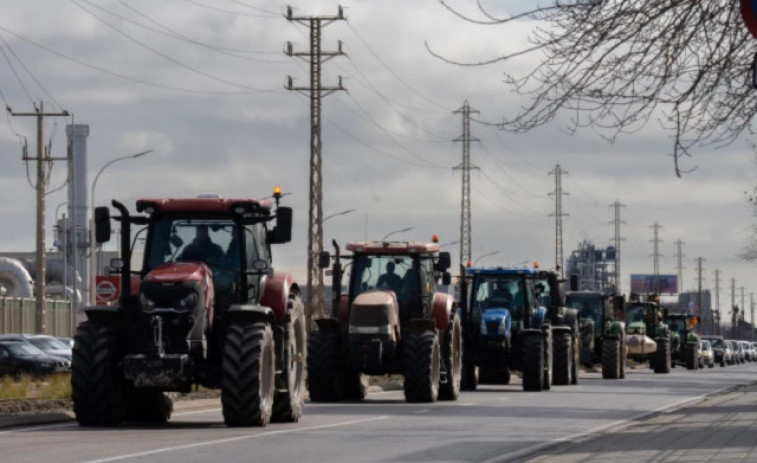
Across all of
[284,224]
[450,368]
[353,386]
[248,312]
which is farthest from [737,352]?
[248,312]

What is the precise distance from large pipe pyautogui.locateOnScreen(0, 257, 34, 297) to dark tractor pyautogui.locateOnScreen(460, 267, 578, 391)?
67759mm

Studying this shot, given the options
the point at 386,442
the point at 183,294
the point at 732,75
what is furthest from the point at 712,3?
the point at 183,294

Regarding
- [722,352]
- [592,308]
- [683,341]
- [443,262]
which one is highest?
[443,262]

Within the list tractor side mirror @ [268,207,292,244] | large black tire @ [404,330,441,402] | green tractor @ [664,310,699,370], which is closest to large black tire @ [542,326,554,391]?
large black tire @ [404,330,441,402]

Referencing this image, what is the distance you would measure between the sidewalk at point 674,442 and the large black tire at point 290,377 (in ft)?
14.3

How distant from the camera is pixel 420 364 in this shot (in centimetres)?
2897

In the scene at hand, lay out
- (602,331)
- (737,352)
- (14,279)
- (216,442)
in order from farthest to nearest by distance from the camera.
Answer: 1. (737,352)
2. (14,279)
3. (602,331)
4. (216,442)

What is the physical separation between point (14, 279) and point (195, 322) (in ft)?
278

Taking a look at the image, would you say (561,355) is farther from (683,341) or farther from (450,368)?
(683,341)

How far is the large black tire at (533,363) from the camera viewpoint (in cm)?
3638

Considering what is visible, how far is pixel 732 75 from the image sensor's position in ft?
57.9

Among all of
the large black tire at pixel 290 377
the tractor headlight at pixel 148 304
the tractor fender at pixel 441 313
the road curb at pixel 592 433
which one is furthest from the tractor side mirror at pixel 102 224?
the tractor fender at pixel 441 313

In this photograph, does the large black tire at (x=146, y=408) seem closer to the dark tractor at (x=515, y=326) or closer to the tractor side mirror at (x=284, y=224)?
the tractor side mirror at (x=284, y=224)

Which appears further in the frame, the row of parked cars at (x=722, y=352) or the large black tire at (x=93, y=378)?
the row of parked cars at (x=722, y=352)
